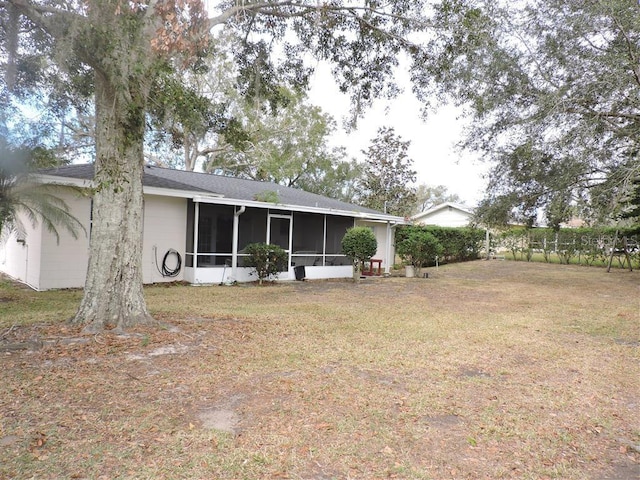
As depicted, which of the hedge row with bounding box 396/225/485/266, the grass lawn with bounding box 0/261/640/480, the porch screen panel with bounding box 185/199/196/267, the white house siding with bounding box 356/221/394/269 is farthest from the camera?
the hedge row with bounding box 396/225/485/266

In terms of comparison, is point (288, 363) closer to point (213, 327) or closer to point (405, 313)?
point (213, 327)

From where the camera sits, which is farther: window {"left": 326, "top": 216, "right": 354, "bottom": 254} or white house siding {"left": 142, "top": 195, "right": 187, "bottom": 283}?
window {"left": 326, "top": 216, "right": 354, "bottom": 254}

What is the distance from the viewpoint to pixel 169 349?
16.3 ft

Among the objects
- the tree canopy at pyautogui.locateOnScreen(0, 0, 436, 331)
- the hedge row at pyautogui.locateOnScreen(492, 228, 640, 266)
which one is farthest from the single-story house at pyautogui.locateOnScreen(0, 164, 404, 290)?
the hedge row at pyautogui.locateOnScreen(492, 228, 640, 266)

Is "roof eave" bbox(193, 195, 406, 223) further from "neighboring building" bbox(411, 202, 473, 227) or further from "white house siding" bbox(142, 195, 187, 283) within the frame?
"neighboring building" bbox(411, 202, 473, 227)

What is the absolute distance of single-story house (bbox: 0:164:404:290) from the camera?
9383 mm

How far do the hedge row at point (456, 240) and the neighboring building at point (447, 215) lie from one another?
16.7 feet

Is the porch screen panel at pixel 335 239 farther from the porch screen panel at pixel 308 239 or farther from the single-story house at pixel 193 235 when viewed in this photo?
the porch screen panel at pixel 308 239

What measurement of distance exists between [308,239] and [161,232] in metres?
5.16

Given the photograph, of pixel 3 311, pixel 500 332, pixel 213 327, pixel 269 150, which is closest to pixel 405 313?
pixel 500 332

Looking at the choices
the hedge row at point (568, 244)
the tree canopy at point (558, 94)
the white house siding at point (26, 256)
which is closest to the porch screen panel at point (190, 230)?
the white house siding at point (26, 256)

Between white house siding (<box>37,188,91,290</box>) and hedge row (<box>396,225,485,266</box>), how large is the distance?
12946 millimetres

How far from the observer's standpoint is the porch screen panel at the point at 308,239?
13.9 metres

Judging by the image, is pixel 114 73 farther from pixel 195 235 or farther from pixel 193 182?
pixel 193 182
